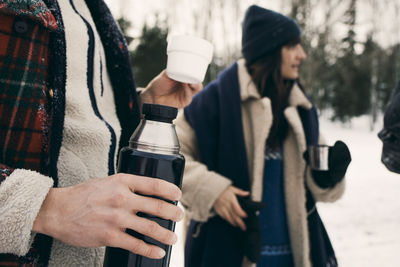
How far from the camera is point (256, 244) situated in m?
1.84

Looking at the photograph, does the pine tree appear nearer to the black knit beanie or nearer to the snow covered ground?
the snow covered ground

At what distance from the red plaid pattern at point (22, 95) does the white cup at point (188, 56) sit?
0.38 metres

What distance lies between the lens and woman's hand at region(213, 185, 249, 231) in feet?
6.27

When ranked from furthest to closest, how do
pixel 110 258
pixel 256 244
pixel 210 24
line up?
pixel 210 24, pixel 256 244, pixel 110 258

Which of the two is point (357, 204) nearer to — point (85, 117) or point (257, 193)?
point (257, 193)

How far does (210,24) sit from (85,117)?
17.9 meters

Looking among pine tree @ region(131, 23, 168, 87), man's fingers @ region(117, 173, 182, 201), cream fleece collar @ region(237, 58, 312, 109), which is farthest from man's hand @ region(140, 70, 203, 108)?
pine tree @ region(131, 23, 168, 87)

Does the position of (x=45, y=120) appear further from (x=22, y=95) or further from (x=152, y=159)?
(x=152, y=159)

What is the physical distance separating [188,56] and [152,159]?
43cm

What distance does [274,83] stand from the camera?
2410mm

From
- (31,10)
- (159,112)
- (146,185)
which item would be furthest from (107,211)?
(31,10)

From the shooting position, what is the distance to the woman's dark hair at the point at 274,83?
2.29 metres

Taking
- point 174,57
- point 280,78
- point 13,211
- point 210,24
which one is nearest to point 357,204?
point 280,78

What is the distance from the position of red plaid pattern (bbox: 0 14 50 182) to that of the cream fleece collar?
1.60 metres
